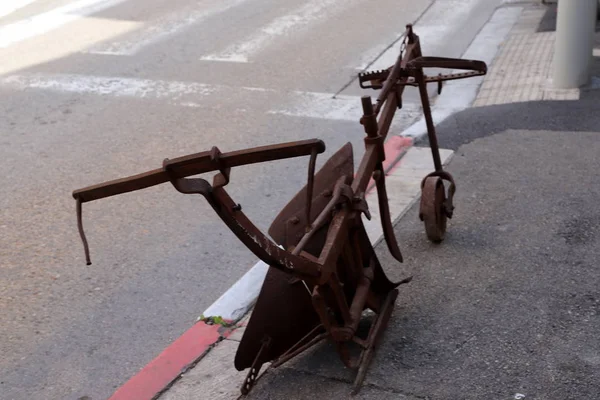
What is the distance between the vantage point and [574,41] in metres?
8.40

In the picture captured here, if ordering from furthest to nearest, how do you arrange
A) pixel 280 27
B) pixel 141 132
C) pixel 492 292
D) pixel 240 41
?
pixel 280 27 < pixel 240 41 < pixel 141 132 < pixel 492 292

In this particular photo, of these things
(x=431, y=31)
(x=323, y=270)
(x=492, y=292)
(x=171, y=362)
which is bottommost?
(x=431, y=31)

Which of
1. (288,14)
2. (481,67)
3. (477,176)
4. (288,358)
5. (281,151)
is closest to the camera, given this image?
(281,151)

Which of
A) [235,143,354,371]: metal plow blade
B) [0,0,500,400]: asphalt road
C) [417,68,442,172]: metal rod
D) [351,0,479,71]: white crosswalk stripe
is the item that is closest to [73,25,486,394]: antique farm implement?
[235,143,354,371]: metal plow blade

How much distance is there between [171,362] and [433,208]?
1.81 m

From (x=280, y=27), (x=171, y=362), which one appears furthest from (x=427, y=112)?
(x=280, y=27)

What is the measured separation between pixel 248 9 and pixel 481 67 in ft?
28.7

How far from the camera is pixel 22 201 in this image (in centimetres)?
691

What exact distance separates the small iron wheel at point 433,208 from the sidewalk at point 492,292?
126mm

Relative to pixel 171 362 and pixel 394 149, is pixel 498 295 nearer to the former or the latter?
pixel 171 362

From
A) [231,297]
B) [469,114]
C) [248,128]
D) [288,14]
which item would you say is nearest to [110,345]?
[231,297]

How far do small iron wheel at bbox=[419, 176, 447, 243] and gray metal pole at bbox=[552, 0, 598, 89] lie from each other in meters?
3.71

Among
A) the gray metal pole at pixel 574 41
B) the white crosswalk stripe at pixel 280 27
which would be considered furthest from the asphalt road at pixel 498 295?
the white crosswalk stripe at pixel 280 27

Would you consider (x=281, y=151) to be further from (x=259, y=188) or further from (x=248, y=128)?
(x=248, y=128)
